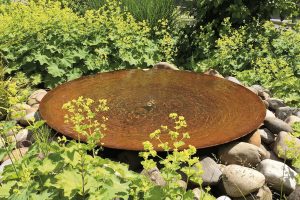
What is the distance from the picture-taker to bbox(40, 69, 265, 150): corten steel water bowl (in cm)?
425

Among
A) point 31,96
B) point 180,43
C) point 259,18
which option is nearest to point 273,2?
point 259,18

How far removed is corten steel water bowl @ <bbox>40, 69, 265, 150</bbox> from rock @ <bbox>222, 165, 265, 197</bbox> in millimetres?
377

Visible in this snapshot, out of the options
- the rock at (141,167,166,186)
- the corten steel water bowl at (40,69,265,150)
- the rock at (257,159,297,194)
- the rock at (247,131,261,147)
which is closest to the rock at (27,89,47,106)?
the corten steel water bowl at (40,69,265,150)

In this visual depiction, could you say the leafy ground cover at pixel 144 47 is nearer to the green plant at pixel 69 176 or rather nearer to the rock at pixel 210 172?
the rock at pixel 210 172

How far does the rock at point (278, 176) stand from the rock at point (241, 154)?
0.16 metres

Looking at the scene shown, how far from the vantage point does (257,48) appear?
22.8ft

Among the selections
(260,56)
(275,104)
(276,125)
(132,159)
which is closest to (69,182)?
(132,159)

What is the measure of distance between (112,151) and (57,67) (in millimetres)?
2388

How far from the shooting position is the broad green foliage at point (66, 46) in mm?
6027

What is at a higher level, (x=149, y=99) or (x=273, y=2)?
(x=273, y=2)

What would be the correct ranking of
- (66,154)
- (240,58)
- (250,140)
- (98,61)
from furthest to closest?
(240,58), (98,61), (250,140), (66,154)

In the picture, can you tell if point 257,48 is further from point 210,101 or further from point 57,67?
point 57,67

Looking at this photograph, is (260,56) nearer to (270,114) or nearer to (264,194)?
(270,114)

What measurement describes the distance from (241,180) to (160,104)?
65.5 inches
